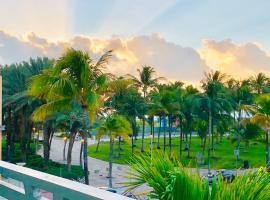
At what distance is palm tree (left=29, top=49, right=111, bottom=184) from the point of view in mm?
21734

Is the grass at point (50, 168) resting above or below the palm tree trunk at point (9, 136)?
below

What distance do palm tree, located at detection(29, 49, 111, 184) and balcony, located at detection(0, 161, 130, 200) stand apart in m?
17.8

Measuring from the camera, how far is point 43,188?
9.66 feet

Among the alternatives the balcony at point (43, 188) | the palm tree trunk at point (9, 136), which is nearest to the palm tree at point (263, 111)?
the palm tree trunk at point (9, 136)

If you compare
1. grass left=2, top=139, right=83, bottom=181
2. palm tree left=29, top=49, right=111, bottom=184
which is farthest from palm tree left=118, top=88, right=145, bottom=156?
palm tree left=29, top=49, right=111, bottom=184

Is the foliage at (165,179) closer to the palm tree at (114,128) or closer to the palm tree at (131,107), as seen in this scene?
the palm tree at (114,128)

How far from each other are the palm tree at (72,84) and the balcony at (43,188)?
17.8 metres

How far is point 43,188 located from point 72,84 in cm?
1895

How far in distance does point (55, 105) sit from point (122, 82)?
4234 millimetres

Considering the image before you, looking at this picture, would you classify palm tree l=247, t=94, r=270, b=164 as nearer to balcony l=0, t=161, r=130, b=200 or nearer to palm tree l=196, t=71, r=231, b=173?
palm tree l=196, t=71, r=231, b=173

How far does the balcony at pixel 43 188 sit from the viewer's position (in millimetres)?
2379

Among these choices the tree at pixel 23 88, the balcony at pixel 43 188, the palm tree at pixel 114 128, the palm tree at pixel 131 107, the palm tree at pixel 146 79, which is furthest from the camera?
the palm tree at pixel 146 79

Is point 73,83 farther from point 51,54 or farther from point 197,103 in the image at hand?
Answer: point 197,103

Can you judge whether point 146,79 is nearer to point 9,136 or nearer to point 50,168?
point 9,136
